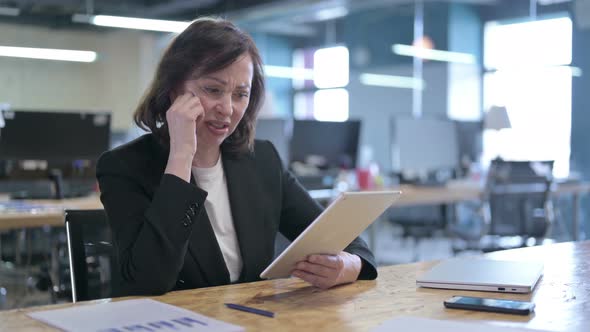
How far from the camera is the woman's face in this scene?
1554 millimetres

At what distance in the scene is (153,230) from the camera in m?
1.37

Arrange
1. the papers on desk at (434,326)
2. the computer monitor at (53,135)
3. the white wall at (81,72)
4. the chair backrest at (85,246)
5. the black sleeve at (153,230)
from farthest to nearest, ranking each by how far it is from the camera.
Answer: the white wall at (81,72) < the computer monitor at (53,135) < the chair backrest at (85,246) < the black sleeve at (153,230) < the papers on desk at (434,326)

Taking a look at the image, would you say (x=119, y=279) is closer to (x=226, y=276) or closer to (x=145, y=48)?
(x=226, y=276)

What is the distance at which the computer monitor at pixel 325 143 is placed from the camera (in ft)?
15.0

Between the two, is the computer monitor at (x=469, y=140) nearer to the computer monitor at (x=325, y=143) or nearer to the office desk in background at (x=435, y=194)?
the office desk in background at (x=435, y=194)

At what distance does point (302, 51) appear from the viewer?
1150cm

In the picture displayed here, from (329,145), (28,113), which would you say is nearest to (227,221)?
(28,113)

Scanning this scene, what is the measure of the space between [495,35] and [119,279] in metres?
8.46

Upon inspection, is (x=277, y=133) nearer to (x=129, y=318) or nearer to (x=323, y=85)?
(x=129, y=318)

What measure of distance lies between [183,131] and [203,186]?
A: 0.21m

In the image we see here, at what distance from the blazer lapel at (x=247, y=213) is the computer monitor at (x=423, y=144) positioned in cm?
356

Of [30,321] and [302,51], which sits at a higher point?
[302,51]

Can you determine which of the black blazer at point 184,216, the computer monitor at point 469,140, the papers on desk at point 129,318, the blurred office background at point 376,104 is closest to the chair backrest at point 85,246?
the black blazer at point 184,216

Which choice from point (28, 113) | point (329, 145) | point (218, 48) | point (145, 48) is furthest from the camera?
point (145, 48)
